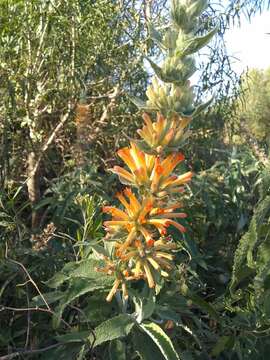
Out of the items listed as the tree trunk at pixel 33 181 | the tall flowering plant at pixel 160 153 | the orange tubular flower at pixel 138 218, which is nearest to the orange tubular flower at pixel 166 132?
the tall flowering plant at pixel 160 153

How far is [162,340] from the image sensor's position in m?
1.42

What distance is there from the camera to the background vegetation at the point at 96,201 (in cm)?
170

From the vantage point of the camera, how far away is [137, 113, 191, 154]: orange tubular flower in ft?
4.04

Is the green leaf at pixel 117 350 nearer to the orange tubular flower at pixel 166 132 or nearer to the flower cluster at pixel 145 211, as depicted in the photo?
the flower cluster at pixel 145 211

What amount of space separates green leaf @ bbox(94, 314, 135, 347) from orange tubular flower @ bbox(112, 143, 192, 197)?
1.46ft

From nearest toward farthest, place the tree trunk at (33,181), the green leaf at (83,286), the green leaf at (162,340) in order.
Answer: the green leaf at (162,340)
the green leaf at (83,286)
the tree trunk at (33,181)

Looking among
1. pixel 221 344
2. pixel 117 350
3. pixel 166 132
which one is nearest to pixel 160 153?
pixel 166 132

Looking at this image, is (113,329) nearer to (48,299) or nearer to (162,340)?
(162,340)

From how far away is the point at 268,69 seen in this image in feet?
90.4

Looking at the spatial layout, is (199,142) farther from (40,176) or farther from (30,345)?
(30,345)

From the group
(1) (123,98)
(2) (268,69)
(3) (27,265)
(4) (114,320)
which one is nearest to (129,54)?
(1) (123,98)

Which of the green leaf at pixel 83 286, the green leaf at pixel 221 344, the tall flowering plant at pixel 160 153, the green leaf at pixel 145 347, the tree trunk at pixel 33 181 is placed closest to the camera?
the tall flowering plant at pixel 160 153

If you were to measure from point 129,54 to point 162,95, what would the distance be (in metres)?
2.55

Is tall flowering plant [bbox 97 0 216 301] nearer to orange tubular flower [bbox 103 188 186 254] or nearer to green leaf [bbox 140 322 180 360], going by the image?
orange tubular flower [bbox 103 188 186 254]
